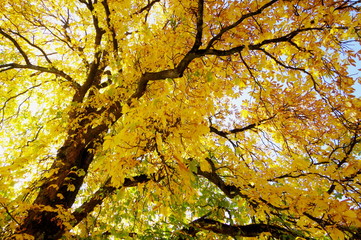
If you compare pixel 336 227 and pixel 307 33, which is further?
pixel 307 33

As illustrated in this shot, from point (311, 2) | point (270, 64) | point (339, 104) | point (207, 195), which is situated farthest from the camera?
point (270, 64)

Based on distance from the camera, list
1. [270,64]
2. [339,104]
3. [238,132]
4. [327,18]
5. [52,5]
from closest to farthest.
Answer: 1. [327,18]
2. [339,104]
3. [270,64]
4. [238,132]
5. [52,5]

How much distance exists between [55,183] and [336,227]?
4.83 m

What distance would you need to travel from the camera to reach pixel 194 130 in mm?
2184

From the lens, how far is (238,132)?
19.6 ft

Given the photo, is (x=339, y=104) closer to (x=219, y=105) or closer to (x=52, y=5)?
(x=219, y=105)

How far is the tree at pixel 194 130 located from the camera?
2453 millimetres

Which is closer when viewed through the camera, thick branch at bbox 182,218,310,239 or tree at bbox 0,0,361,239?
tree at bbox 0,0,361,239

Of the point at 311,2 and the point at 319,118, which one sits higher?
the point at 311,2

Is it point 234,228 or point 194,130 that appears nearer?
point 194,130

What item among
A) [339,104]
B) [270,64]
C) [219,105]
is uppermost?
[219,105]

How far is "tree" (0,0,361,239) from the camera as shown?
245 cm

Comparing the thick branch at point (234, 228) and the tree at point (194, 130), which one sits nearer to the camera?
the tree at point (194, 130)

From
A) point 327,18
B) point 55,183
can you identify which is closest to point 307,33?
point 327,18
